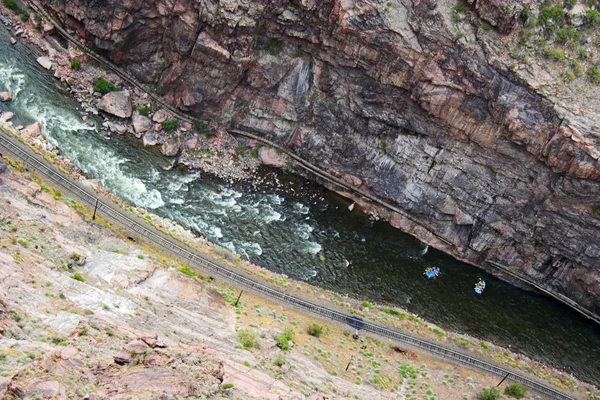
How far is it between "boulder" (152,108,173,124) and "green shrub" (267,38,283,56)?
16173 millimetres

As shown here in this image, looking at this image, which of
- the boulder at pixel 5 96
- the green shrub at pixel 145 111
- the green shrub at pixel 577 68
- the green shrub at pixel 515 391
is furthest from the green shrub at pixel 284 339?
the boulder at pixel 5 96

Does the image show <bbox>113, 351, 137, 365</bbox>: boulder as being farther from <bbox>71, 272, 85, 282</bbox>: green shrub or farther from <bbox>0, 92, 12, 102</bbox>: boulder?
<bbox>0, 92, 12, 102</bbox>: boulder

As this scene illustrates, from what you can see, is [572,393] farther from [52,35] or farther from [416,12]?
[52,35]

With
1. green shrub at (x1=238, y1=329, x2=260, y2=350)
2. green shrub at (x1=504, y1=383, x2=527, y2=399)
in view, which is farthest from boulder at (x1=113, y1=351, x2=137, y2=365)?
green shrub at (x1=504, y1=383, x2=527, y2=399)

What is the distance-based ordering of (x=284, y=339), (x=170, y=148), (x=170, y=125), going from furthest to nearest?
1. (x=170, y=125)
2. (x=170, y=148)
3. (x=284, y=339)

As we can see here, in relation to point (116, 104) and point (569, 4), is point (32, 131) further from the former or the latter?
point (569, 4)

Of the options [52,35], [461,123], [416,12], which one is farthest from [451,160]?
[52,35]

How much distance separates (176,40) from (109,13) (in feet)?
30.5

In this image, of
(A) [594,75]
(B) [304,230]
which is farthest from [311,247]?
(A) [594,75]

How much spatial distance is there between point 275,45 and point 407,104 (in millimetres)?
18526

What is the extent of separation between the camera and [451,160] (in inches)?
2822

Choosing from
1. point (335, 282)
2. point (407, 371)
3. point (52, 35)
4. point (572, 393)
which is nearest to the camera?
point (407, 371)

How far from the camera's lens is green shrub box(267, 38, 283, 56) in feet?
238

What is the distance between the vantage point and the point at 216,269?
5978cm
